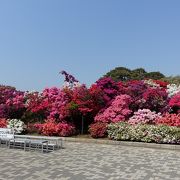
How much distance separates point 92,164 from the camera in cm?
1053

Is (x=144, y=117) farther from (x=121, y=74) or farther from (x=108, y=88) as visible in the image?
(x=121, y=74)

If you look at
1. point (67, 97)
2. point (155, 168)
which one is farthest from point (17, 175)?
point (67, 97)

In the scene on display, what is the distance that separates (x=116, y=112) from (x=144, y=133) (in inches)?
94.3

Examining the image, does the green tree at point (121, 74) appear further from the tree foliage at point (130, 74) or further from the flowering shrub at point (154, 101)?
the flowering shrub at point (154, 101)

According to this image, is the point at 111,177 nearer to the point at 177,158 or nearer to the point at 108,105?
the point at 177,158

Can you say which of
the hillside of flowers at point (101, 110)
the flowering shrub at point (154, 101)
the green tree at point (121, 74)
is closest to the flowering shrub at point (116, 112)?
the hillside of flowers at point (101, 110)

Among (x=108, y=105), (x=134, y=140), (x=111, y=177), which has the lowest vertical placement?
(x=111, y=177)

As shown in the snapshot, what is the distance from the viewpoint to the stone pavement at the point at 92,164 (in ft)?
30.1

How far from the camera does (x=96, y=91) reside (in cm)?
1656

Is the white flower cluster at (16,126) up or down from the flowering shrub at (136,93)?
down

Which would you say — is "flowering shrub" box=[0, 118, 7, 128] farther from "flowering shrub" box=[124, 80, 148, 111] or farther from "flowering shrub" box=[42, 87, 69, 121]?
"flowering shrub" box=[124, 80, 148, 111]

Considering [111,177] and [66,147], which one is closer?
[111,177]

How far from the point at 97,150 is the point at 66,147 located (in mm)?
1375

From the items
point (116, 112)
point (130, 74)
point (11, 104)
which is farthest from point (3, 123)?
point (130, 74)
